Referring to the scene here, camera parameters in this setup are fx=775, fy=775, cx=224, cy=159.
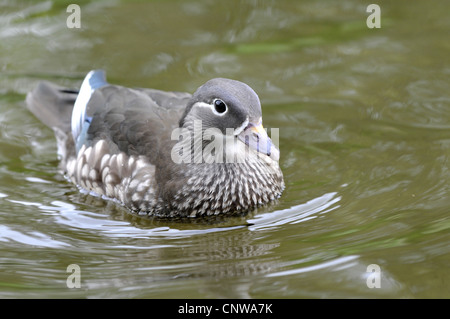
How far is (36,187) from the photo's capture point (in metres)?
7.28

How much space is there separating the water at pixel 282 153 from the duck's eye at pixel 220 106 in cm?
95

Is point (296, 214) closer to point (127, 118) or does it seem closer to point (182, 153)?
point (182, 153)

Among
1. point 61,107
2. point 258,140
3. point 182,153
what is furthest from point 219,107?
point 61,107

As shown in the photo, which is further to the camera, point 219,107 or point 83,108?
point 83,108

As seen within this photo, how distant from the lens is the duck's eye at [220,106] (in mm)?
6211

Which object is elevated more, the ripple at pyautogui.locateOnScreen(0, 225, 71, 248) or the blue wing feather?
the blue wing feather

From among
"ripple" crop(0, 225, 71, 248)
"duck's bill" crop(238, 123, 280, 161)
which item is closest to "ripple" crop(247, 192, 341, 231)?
"duck's bill" crop(238, 123, 280, 161)

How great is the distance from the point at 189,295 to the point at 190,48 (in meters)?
5.16

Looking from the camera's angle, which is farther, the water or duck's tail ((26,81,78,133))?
duck's tail ((26,81,78,133))

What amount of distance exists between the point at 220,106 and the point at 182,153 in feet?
2.26

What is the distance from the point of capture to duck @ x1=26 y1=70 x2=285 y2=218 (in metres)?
6.23

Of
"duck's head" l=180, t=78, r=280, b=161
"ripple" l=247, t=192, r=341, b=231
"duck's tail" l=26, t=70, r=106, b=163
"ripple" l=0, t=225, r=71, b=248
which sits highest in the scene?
"duck's tail" l=26, t=70, r=106, b=163

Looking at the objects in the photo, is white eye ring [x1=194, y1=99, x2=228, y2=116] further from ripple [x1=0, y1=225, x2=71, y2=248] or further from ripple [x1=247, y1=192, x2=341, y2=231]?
ripple [x1=0, y1=225, x2=71, y2=248]

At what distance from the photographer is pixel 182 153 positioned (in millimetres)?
6715
